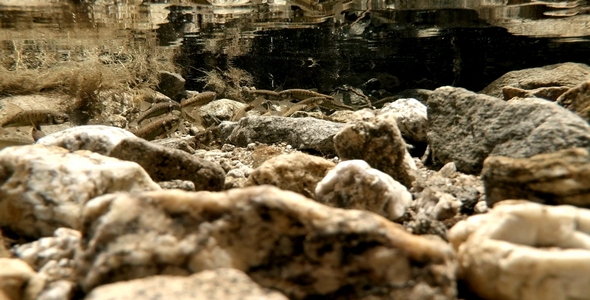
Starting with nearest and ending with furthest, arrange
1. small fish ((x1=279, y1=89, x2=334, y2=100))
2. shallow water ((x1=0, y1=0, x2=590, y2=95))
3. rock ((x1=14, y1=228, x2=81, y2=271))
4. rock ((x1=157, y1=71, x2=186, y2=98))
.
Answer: rock ((x1=14, y1=228, x2=81, y2=271)), small fish ((x1=279, y1=89, x2=334, y2=100)), shallow water ((x1=0, y1=0, x2=590, y2=95)), rock ((x1=157, y1=71, x2=186, y2=98))

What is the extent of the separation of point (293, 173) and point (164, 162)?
984mm

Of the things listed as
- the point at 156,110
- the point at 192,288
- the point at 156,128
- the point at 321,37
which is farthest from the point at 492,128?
the point at 321,37

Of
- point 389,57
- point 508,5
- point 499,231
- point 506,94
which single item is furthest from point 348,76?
point 499,231

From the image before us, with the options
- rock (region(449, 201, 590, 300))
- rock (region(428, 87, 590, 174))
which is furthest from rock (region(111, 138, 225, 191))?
rock (region(428, 87, 590, 174))

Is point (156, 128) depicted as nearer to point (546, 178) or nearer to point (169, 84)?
point (546, 178)

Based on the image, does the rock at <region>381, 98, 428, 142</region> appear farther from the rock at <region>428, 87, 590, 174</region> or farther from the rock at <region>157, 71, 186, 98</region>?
the rock at <region>157, 71, 186, 98</region>

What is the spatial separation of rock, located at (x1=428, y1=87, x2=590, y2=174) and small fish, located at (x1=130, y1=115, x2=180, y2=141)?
214 inches

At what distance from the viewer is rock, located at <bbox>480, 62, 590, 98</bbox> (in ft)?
33.8

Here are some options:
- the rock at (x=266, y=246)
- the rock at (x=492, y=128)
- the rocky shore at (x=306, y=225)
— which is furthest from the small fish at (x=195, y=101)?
the rock at (x=266, y=246)

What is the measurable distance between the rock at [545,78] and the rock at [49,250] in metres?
10.2

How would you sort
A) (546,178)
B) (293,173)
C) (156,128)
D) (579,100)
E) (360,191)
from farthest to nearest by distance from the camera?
(156,128) → (579,100) → (293,173) → (360,191) → (546,178)

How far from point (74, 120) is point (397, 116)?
28.3 ft

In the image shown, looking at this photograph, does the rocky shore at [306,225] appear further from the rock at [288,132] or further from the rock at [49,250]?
the rock at [288,132]

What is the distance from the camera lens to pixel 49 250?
5.90 feet
